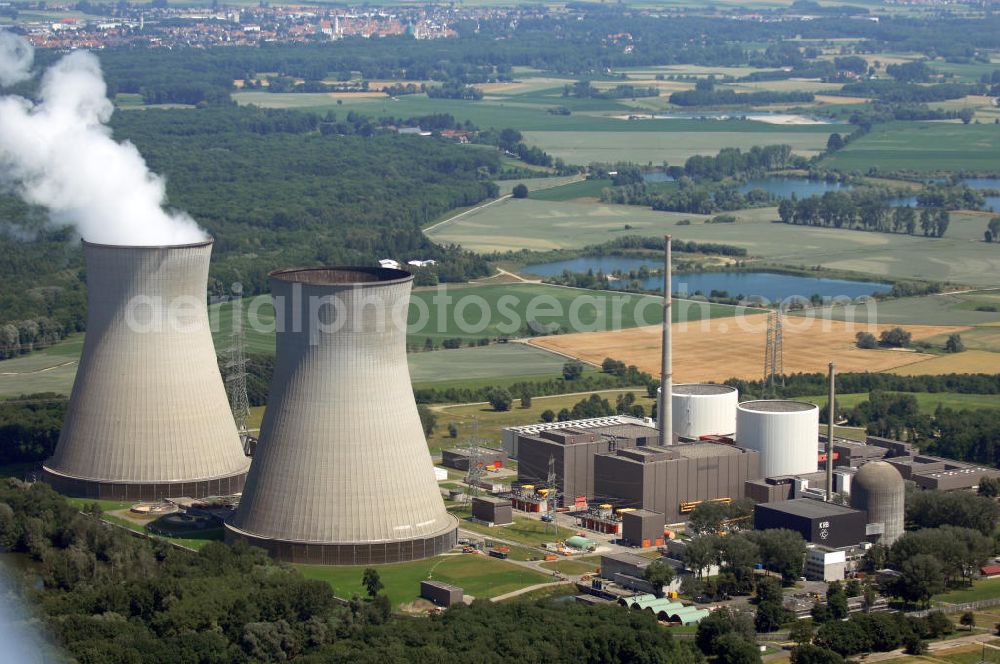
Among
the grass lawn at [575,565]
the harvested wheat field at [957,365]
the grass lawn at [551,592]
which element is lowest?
the harvested wheat field at [957,365]

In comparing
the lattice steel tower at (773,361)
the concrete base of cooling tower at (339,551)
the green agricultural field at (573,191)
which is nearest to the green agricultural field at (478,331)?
the lattice steel tower at (773,361)

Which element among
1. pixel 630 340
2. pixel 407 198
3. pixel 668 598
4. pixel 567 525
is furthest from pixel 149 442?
pixel 407 198

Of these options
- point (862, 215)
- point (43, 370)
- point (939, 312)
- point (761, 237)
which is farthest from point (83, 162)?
point (862, 215)

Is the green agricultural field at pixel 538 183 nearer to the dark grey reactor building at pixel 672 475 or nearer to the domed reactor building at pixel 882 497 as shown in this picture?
the dark grey reactor building at pixel 672 475

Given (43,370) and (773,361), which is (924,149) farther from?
(43,370)

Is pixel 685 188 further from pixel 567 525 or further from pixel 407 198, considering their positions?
pixel 567 525

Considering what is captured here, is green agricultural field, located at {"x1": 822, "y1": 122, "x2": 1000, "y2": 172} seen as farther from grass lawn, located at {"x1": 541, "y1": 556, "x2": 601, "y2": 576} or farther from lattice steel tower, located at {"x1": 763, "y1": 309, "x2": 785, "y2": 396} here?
grass lawn, located at {"x1": 541, "y1": 556, "x2": 601, "y2": 576}
